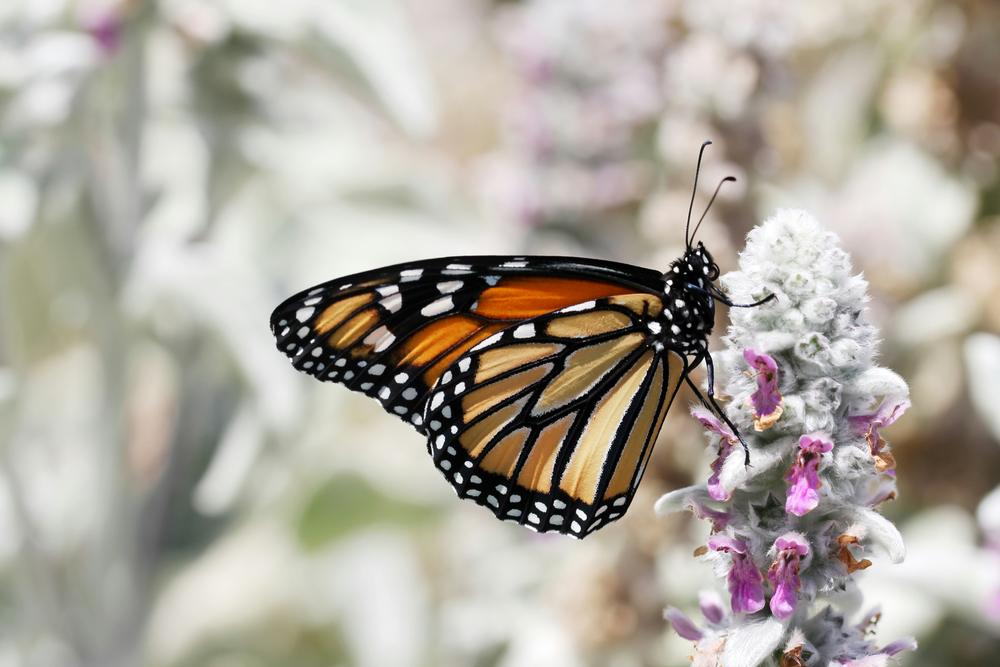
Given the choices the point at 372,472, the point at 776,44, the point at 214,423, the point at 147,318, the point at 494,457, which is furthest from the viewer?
the point at 214,423

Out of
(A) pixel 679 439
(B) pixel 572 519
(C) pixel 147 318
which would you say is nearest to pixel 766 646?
(B) pixel 572 519

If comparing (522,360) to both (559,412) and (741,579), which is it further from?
(741,579)

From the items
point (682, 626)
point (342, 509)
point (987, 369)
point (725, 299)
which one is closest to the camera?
point (682, 626)

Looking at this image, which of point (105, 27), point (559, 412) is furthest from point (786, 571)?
point (105, 27)

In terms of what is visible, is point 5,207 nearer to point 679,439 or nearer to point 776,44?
point 679,439

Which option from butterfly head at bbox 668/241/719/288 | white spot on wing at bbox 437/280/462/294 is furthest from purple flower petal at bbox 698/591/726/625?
white spot on wing at bbox 437/280/462/294

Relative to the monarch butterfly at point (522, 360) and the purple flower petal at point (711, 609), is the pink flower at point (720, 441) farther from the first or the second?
the monarch butterfly at point (522, 360)

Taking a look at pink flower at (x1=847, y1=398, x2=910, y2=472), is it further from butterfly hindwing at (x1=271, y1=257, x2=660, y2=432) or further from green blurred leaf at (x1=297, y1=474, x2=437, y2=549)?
green blurred leaf at (x1=297, y1=474, x2=437, y2=549)
